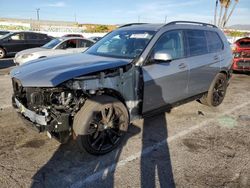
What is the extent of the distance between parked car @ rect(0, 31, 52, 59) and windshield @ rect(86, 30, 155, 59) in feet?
39.7

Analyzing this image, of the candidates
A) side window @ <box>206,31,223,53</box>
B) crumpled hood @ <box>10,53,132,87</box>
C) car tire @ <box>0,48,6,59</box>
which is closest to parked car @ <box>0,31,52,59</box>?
car tire @ <box>0,48,6,59</box>

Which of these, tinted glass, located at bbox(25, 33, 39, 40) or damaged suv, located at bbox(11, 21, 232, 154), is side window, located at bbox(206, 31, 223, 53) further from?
tinted glass, located at bbox(25, 33, 39, 40)

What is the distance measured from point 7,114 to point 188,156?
12.4ft

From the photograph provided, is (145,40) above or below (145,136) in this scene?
above

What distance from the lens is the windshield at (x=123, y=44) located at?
4301 mm

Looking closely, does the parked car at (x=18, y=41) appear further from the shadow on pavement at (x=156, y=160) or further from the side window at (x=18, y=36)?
the shadow on pavement at (x=156, y=160)

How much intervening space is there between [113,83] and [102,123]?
61 cm

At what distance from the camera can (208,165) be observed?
3.56 m

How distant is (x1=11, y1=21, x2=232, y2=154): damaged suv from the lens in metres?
3.41

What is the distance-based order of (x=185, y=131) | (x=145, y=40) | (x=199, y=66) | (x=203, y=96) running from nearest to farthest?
1. (x=145, y=40)
2. (x=185, y=131)
3. (x=199, y=66)
4. (x=203, y=96)

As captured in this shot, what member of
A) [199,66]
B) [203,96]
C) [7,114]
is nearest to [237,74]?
[203,96]

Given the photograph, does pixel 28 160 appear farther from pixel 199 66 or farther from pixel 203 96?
pixel 203 96

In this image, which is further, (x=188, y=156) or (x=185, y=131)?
(x=185, y=131)

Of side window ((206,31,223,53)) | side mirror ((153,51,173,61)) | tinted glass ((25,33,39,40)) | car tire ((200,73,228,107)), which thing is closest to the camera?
side mirror ((153,51,173,61))
